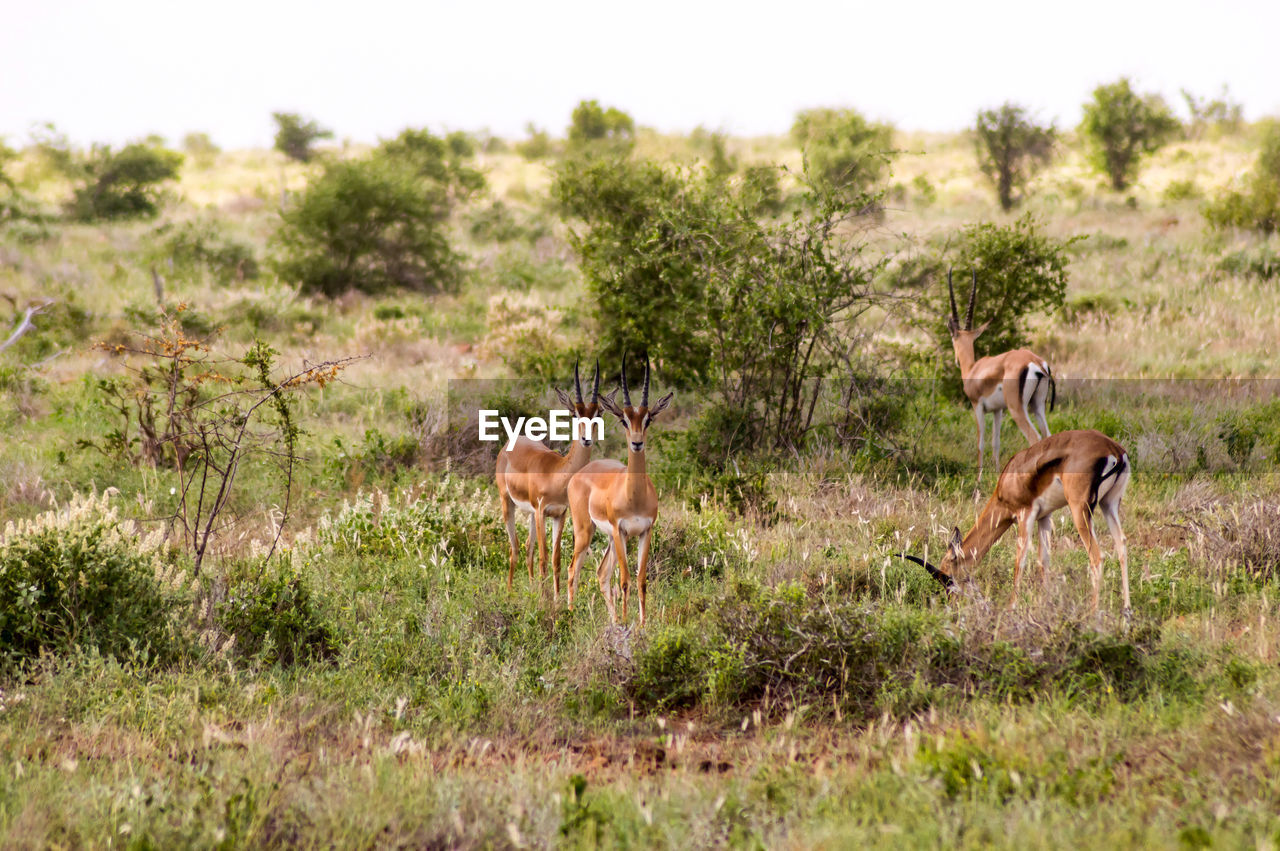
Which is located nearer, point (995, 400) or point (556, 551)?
point (556, 551)

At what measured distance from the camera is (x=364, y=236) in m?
21.2

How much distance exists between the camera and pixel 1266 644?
15.2 ft

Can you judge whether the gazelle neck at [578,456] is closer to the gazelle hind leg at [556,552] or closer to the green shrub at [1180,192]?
the gazelle hind leg at [556,552]

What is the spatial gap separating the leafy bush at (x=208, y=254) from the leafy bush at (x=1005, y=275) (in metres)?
16.9

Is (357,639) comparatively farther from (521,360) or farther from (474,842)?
(521,360)

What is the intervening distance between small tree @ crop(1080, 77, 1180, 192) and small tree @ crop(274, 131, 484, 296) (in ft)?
82.9

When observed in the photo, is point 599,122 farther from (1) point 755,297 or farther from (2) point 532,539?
(2) point 532,539

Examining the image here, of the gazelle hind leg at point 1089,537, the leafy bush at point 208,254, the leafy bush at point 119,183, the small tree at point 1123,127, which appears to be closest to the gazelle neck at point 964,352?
the gazelle hind leg at point 1089,537

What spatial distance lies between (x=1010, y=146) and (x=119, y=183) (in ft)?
96.0

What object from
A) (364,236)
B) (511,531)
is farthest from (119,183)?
(511,531)

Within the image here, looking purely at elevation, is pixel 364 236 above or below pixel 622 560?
above

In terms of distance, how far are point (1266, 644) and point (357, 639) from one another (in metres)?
4.69

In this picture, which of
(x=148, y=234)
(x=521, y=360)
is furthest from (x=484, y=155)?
(x=521, y=360)

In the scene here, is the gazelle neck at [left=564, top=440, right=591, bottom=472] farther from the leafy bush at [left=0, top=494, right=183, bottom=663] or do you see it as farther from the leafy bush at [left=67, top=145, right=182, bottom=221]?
the leafy bush at [left=67, top=145, right=182, bottom=221]
